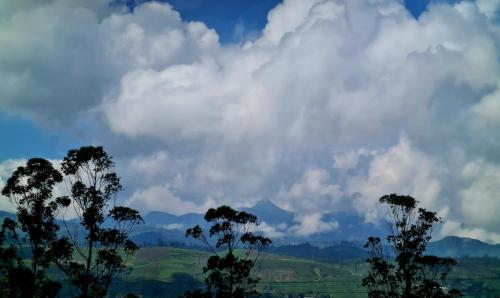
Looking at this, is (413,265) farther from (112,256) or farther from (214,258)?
(112,256)

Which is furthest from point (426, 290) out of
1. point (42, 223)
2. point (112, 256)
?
point (42, 223)

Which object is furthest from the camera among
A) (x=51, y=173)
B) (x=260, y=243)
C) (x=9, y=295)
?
(x=260, y=243)

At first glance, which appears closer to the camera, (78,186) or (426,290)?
(78,186)

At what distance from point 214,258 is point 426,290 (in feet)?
93.6

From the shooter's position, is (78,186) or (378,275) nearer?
(78,186)

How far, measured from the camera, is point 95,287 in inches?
1984

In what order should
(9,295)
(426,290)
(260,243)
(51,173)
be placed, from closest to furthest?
(9,295) < (51,173) < (426,290) < (260,243)

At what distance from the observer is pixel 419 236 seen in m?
62.0

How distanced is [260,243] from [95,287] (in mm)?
24527

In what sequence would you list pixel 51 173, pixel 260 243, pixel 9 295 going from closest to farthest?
pixel 9 295, pixel 51 173, pixel 260 243

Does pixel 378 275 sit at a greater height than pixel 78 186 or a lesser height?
lesser

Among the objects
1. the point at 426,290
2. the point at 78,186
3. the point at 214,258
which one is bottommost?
the point at 426,290

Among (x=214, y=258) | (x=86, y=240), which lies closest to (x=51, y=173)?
(x=86, y=240)

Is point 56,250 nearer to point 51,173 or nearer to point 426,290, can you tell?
point 51,173
